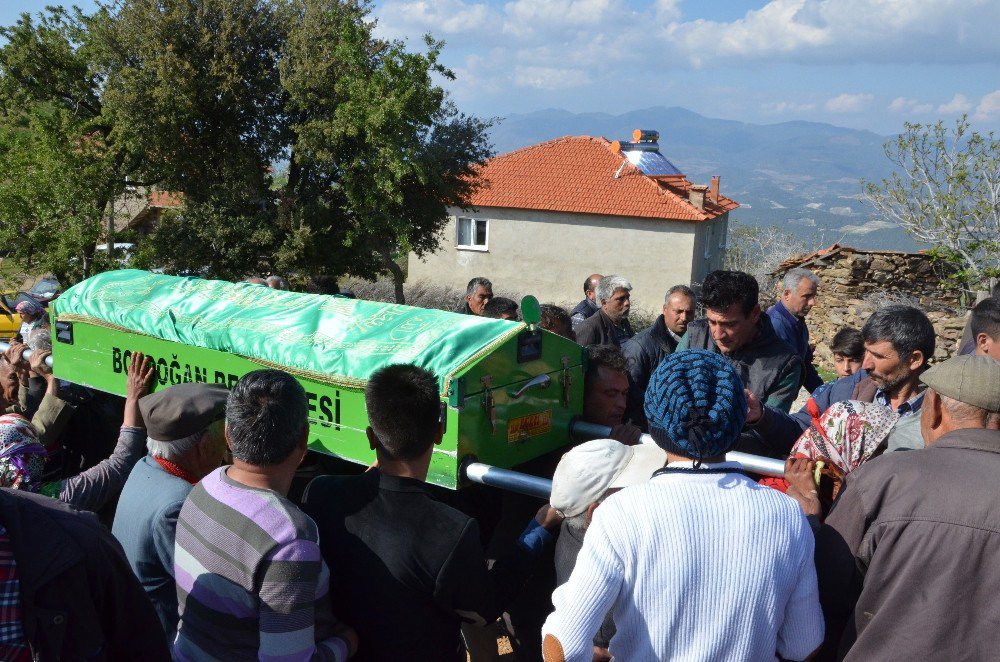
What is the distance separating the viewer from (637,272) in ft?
105

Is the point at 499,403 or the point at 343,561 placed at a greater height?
the point at 499,403

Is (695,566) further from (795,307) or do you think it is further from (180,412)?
(795,307)

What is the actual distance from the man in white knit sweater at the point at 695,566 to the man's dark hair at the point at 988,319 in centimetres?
302

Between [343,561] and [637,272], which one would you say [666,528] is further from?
[637,272]

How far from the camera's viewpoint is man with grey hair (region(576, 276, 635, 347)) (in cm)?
602

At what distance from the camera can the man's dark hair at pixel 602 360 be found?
12.9ft

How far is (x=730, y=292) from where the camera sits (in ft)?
13.5

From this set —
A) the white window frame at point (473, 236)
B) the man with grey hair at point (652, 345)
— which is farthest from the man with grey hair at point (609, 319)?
the white window frame at point (473, 236)

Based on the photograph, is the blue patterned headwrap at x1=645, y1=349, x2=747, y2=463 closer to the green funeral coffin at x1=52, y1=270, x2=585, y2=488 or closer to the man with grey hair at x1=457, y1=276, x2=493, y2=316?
the green funeral coffin at x1=52, y1=270, x2=585, y2=488

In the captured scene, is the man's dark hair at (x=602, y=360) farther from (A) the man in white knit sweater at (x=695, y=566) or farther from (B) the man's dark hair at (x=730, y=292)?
(A) the man in white knit sweater at (x=695, y=566)

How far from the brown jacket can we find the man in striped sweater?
4.76 ft

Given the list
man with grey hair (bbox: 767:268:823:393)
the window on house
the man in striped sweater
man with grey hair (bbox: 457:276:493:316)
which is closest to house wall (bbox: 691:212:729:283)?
the window on house

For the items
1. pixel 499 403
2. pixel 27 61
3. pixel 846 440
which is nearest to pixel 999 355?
→ pixel 846 440

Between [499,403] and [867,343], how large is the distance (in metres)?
1.79
